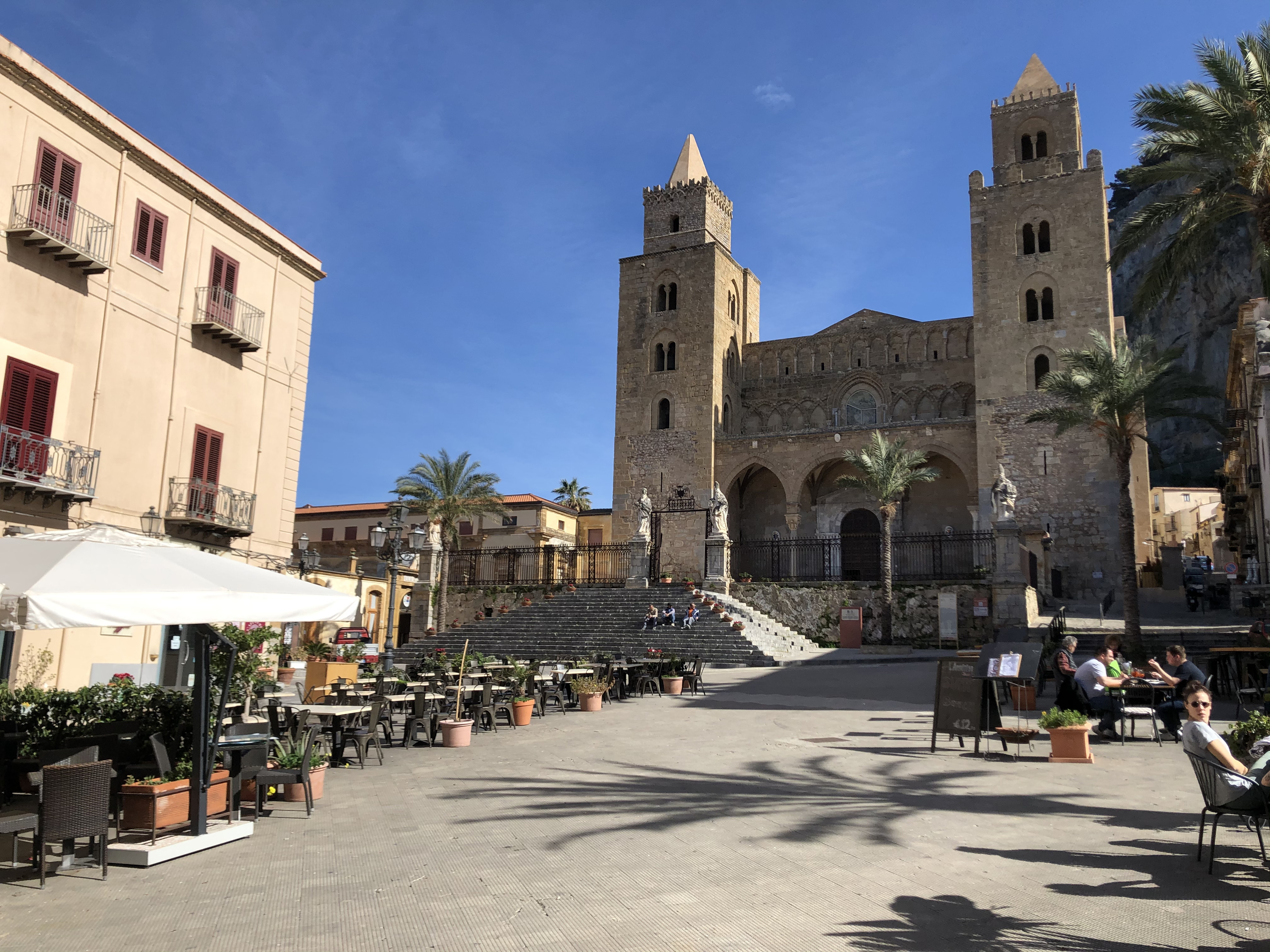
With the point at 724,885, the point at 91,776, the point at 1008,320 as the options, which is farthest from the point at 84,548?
the point at 1008,320

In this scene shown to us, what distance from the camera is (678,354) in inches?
1540

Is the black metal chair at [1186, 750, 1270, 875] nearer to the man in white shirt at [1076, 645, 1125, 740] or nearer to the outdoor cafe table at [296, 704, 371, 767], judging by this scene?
the man in white shirt at [1076, 645, 1125, 740]

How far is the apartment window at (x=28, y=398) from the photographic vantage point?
1307 centimetres

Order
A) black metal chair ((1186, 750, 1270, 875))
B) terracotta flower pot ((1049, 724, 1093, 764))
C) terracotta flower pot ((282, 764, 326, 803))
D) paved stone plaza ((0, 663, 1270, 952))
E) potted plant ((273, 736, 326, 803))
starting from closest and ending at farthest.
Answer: paved stone plaza ((0, 663, 1270, 952))
black metal chair ((1186, 750, 1270, 875))
potted plant ((273, 736, 326, 803))
terracotta flower pot ((282, 764, 326, 803))
terracotta flower pot ((1049, 724, 1093, 764))

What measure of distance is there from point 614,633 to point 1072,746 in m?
15.4

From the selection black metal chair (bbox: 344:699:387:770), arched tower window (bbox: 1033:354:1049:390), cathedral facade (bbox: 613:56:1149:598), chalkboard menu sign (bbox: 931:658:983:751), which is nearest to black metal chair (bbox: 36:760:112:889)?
black metal chair (bbox: 344:699:387:770)

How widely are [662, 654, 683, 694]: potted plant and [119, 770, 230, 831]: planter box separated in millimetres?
A: 10606

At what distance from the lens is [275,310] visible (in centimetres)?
1870

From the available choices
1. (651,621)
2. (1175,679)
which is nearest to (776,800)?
(1175,679)

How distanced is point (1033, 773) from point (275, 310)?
53.9ft

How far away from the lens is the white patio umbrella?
5027 mm

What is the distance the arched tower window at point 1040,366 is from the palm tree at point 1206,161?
1883 cm

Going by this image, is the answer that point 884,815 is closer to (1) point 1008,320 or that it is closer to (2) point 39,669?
(2) point 39,669

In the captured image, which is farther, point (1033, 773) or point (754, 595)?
point (754, 595)
